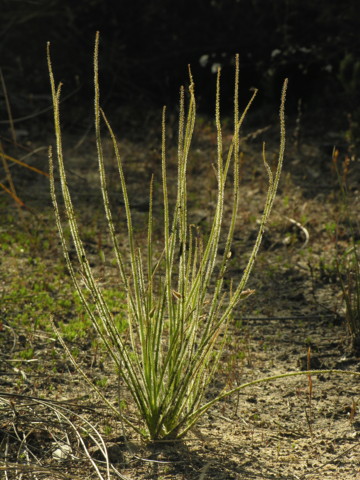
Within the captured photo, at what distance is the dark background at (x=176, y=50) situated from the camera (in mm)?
7688

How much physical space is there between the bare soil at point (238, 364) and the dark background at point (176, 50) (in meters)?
1.47

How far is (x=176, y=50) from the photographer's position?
838cm

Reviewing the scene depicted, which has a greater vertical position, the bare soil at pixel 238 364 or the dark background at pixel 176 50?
the dark background at pixel 176 50

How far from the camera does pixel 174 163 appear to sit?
6762mm

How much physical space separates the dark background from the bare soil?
1.47m

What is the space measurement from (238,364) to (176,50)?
545cm

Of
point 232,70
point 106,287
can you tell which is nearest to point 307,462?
point 106,287

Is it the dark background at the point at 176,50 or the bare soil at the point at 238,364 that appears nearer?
the bare soil at the point at 238,364

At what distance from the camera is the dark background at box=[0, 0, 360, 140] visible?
25.2 feet

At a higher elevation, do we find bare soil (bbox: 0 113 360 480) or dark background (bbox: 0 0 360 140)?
dark background (bbox: 0 0 360 140)

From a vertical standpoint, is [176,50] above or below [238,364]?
above

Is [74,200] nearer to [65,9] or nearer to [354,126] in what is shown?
[354,126]

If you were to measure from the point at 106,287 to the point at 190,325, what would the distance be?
1921 millimetres

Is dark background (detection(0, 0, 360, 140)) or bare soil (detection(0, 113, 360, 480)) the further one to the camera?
dark background (detection(0, 0, 360, 140))
